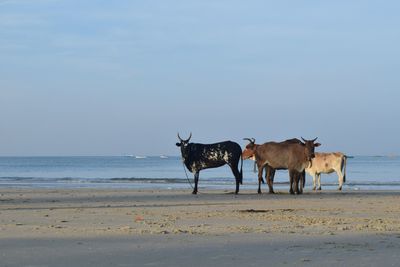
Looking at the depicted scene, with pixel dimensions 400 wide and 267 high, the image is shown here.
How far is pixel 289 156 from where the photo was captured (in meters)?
25.2

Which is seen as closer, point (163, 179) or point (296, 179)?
point (296, 179)

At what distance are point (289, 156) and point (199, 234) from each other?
13665mm

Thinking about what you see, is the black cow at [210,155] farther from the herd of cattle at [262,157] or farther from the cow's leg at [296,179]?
the cow's leg at [296,179]

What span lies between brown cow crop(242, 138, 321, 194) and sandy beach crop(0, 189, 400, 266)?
4922mm

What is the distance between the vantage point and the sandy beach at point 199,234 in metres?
9.15

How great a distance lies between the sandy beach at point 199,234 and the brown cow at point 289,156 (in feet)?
16.1

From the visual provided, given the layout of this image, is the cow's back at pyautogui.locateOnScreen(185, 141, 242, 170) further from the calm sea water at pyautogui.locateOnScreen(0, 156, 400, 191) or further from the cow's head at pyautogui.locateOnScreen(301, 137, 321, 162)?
the calm sea water at pyautogui.locateOnScreen(0, 156, 400, 191)

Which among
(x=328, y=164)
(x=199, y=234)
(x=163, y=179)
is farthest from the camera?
(x=163, y=179)

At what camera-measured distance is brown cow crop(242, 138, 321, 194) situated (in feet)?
82.1

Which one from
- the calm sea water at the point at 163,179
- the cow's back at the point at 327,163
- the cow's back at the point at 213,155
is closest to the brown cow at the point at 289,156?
the cow's back at the point at 213,155

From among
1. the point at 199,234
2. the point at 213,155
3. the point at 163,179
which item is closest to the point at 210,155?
the point at 213,155

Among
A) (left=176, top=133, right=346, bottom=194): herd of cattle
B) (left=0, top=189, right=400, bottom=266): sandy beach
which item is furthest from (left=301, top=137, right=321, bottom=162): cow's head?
(left=0, top=189, right=400, bottom=266): sandy beach

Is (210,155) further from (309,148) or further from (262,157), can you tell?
(309,148)

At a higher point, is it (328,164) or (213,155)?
(213,155)
